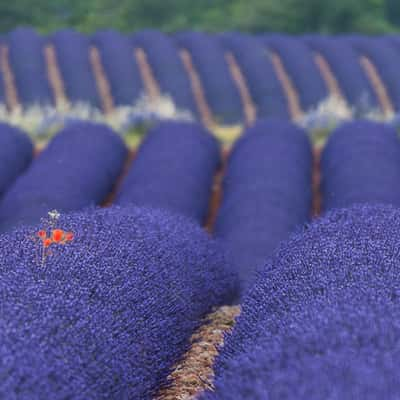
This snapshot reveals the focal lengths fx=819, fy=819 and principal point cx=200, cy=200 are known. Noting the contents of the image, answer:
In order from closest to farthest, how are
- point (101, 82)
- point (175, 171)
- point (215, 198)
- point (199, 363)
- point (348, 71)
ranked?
point (199, 363)
point (175, 171)
point (215, 198)
point (348, 71)
point (101, 82)

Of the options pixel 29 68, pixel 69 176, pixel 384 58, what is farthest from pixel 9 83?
pixel 69 176

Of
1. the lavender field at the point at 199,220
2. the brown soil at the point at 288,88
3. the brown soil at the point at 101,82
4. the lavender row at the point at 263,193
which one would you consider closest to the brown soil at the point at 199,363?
the lavender field at the point at 199,220

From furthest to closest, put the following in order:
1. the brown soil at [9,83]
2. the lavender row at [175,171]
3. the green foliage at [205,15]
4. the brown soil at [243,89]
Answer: the green foliage at [205,15] → the brown soil at [9,83] → the brown soil at [243,89] → the lavender row at [175,171]

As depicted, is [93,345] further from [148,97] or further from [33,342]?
[148,97]

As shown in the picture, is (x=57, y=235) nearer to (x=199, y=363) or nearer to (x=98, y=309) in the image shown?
(x=98, y=309)

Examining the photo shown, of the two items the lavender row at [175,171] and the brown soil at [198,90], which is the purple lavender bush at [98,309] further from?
the brown soil at [198,90]

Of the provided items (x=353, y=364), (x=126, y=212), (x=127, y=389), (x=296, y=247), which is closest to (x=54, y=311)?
(x=127, y=389)

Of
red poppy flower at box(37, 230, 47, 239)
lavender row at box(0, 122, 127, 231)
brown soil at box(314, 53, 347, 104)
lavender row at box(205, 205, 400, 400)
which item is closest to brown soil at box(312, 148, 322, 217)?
lavender row at box(0, 122, 127, 231)
